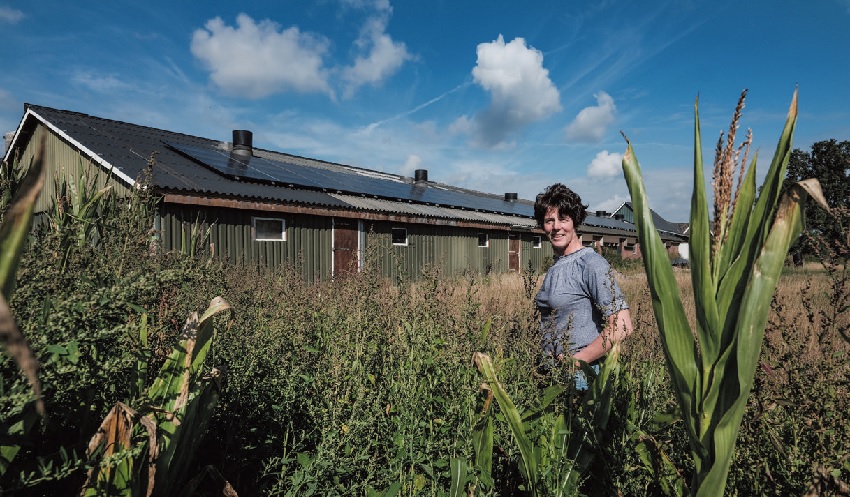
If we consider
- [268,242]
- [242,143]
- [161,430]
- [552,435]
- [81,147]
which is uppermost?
[242,143]

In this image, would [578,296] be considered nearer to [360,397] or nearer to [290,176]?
[360,397]

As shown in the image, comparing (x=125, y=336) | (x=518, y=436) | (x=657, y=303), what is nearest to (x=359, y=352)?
(x=518, y=436)

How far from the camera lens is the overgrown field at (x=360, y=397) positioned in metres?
1.44

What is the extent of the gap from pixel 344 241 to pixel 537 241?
13.0m

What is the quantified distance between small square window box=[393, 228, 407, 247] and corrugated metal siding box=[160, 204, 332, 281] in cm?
286

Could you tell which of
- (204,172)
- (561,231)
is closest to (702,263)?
(561,231)

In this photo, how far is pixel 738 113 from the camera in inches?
44.9

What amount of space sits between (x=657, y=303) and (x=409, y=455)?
1.38 metres

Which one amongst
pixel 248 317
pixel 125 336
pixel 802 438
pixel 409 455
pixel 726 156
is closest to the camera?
pixel 726 156

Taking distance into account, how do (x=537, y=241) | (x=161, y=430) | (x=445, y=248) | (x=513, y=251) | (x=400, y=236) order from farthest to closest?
(x=537, y=241) < (x=513, y=251) < (x=445, y=248) < (x=400, y=236) < (x=161, y=430)

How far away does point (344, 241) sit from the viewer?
12.8 meters

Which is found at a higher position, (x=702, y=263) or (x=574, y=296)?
(x=702, y=263)

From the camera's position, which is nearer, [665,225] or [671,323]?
[671,323]

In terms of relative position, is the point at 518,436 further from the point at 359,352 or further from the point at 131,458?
the point at 131,458
